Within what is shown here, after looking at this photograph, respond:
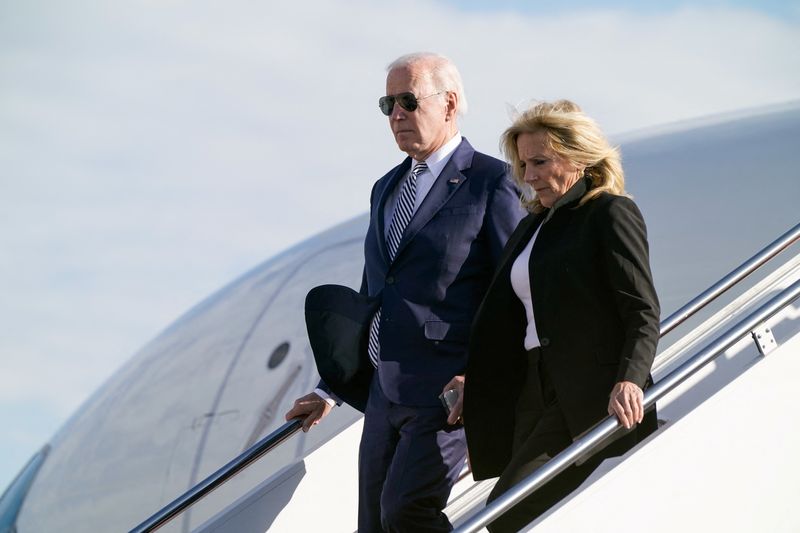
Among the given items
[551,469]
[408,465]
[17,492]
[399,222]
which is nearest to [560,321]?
[551,469]

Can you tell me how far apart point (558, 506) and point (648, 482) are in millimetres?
289

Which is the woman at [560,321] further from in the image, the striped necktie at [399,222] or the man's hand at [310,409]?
the man's hand at [310,409]

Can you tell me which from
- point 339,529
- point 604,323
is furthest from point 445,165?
point 339,529

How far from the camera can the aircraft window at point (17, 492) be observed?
8.64 meters

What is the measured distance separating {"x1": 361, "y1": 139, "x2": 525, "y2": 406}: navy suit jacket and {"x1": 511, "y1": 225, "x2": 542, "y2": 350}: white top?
206 millimetres

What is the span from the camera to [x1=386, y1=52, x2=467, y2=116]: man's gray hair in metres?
3.81

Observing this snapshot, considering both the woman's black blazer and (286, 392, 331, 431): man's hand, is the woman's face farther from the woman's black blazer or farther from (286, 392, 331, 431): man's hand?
(286, 392, 331, 431): man's hand

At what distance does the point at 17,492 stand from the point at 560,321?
714 centimetres

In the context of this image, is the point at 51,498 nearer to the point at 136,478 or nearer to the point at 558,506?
the point at 136,478

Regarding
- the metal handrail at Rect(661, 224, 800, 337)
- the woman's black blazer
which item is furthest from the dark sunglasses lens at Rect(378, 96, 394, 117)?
the metal handrail at Rect(661, 224, 800, 337)

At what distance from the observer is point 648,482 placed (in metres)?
3.22

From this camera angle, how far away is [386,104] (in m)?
3.82

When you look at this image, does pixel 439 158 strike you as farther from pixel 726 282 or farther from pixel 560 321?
pixel 726 282

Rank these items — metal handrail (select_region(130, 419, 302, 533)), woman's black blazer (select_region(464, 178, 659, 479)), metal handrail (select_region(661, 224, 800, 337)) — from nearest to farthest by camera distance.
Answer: woman's black blazer (select_region(464, 178, 659, 479)) → metal handrail (select_region(661, 224, 800, 337)) → metal handrail (select_region(130, 419, 302, 533))
